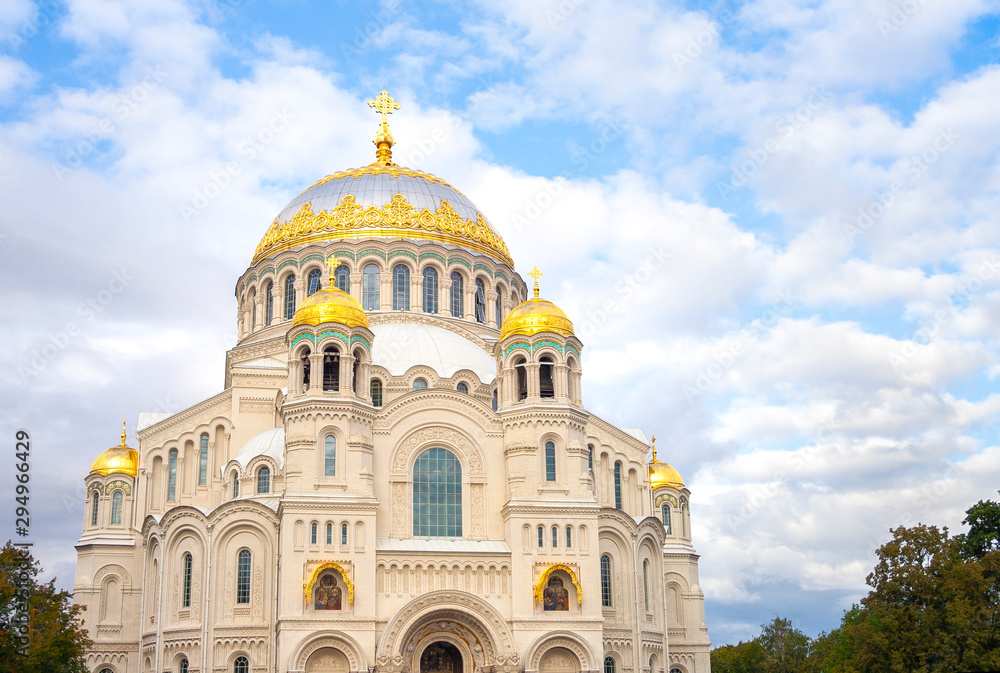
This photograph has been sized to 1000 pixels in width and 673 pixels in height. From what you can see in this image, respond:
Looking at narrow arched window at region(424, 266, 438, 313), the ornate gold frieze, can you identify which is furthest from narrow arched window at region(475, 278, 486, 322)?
narrow arched window at region(424, 266, 438, 313)

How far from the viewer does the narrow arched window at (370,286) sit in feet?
153

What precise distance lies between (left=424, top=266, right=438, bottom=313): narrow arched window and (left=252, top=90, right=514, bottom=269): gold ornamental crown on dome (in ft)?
4.82

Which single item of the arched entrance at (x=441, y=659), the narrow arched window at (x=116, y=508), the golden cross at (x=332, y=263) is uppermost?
the golden cross at (x=332, y=263)

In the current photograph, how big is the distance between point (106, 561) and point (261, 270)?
1393cm

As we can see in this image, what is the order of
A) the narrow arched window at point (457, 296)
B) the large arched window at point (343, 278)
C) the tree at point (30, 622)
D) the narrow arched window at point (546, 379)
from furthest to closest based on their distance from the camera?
the narrow arched window at point (457, 296) < the large arched window at point (343, 278) < the narrow arched window at point (546, 379) < the tree at point (30, 622)

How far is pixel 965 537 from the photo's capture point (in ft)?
140

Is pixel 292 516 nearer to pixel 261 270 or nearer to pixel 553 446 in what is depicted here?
pixel 553 446

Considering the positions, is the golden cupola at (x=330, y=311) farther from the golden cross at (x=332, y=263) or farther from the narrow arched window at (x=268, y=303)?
the narrow arched window at (x=268, y=303)

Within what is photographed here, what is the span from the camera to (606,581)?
38.4 m

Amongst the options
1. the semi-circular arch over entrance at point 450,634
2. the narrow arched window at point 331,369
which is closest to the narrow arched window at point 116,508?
the narrow arched window at point 331,369

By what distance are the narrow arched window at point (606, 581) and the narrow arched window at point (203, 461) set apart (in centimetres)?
1524

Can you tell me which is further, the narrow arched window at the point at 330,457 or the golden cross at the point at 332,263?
the golden cross at the point at 332,263

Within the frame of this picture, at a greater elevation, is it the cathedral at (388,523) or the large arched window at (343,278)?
the large arched window at (343,278)

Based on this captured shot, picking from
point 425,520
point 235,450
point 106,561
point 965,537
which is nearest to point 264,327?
point 235,450
